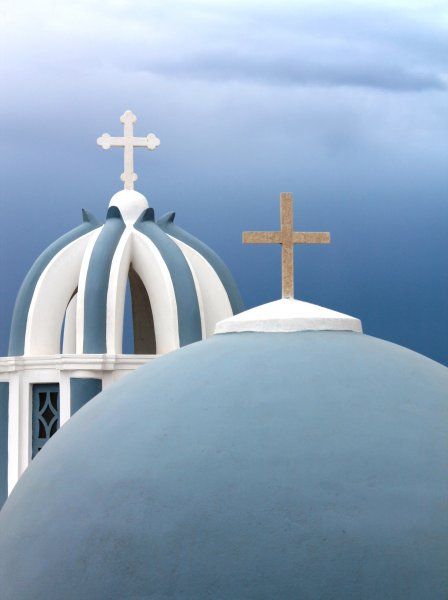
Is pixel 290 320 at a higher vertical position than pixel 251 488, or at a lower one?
higher

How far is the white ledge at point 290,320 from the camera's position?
680 cm

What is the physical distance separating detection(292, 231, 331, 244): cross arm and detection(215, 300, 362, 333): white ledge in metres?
0.52

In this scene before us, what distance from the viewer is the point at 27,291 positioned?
1355 centimetres

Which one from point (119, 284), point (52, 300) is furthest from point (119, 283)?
point (52, 300)

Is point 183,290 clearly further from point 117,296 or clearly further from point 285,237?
point 285,237

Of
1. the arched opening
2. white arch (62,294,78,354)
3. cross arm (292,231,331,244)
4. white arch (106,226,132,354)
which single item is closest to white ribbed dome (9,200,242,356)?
white arch (106,226,132,354)

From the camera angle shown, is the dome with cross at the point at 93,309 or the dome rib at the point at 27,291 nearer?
the dome with cross at the point at 93,309

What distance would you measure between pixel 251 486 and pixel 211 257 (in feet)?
28.1

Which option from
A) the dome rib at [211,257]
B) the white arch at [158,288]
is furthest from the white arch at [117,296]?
the dome rib at [211,257]

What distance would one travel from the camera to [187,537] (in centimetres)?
557

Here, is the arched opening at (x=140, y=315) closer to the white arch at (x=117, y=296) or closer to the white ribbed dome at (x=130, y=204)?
the white ribbed dome at (x=130, y=204)

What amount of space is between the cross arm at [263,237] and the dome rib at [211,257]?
6526 millimetres

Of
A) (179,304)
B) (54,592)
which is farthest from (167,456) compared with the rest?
(179,304)

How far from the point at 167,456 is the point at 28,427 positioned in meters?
7.30
